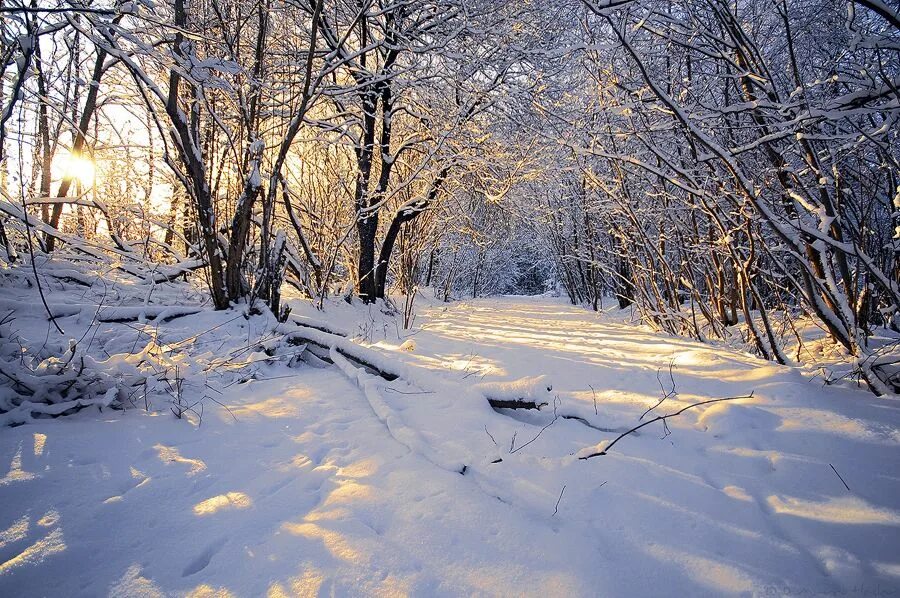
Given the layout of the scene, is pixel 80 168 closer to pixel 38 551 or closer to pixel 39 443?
pixel 39 443

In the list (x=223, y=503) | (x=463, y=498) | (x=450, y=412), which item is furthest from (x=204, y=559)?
(x=450, y=412)

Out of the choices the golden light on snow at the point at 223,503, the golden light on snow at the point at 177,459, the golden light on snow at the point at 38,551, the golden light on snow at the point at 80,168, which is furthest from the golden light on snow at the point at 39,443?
the golden light on snow at the point at 80,168

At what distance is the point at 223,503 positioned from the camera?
1.38m

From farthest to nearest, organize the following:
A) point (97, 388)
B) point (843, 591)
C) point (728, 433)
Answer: point (97, 388), point (728, 433), point (843, 591)

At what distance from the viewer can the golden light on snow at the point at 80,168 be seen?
17.0 ft

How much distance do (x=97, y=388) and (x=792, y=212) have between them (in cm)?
543

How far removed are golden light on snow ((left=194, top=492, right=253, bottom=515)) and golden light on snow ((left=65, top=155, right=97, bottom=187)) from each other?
5960mm

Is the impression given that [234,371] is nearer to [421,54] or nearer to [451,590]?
[451,590]

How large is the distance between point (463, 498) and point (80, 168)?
7202mm

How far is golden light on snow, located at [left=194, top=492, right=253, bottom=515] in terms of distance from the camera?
134 cm

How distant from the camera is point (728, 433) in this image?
1.86m

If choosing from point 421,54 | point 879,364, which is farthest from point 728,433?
point 421,54

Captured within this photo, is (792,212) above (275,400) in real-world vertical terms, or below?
above

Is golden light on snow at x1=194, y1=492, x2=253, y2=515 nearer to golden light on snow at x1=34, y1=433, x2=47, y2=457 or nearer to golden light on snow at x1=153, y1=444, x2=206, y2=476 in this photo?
golden light on snow at x1=153, y1=444, x2=206, y2=476
